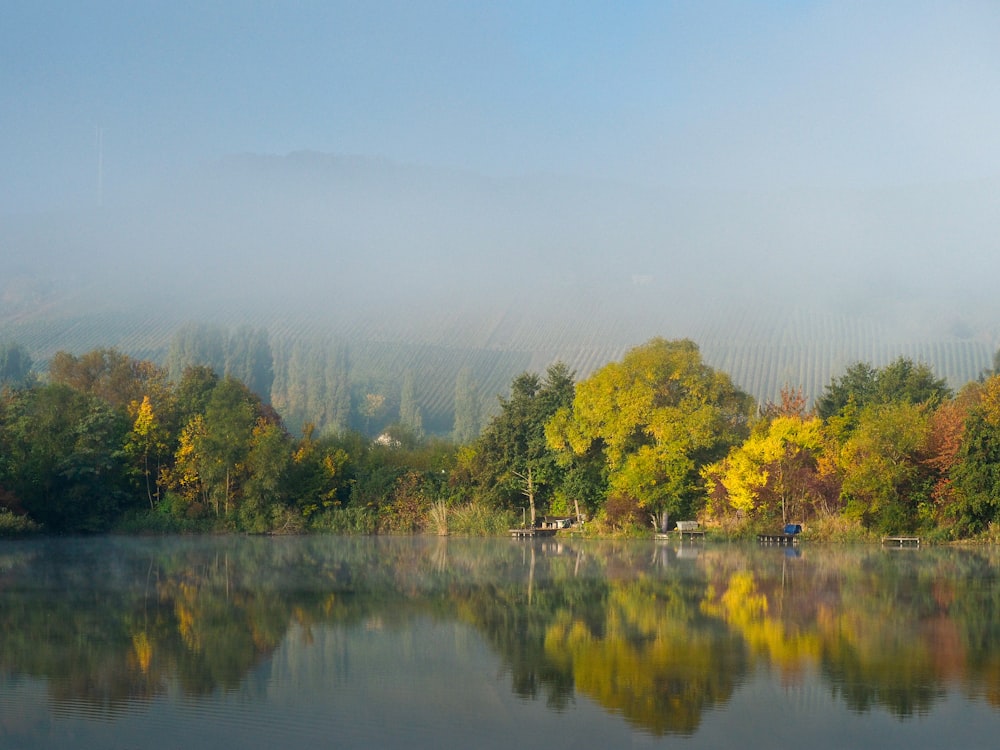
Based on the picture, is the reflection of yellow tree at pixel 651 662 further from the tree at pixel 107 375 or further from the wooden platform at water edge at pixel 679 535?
the tree at pixel 107 375

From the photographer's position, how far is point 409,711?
12.1 meters

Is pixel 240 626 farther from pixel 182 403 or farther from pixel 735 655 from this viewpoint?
pixel 182 403

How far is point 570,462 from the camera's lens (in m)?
45.6

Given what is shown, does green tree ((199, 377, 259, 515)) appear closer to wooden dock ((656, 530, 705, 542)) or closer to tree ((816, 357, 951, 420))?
wooden dock ((656, 530, 705, 542))

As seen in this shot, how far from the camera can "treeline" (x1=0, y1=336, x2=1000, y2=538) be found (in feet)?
124

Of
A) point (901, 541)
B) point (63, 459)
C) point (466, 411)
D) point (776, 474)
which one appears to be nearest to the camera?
point (901, 541)

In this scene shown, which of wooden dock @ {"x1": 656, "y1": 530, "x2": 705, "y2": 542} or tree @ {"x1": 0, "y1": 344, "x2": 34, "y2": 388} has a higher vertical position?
tree @ {"x1": 0, "y1": 344, "x2": 34, "y2": 388}

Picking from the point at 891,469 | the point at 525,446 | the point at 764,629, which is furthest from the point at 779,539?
the point at 764,629

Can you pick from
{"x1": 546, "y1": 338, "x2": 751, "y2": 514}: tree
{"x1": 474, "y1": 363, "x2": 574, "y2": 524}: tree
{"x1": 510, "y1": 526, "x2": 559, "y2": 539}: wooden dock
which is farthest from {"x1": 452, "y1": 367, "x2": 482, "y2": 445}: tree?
{"x1": 546, "y1": 338, "x2": 751, "y2": 514}: tree

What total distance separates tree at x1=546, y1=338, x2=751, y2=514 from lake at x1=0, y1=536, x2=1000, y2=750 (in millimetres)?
13948

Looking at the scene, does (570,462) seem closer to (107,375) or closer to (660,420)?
(660,420)

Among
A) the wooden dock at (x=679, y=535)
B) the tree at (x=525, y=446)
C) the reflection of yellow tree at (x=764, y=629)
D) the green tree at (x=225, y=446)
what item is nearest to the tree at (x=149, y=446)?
the green tree at (x=225, y=446)

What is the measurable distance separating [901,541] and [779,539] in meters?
4.16

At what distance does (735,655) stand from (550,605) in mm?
6413
